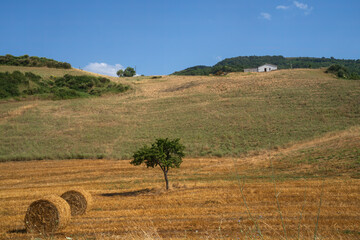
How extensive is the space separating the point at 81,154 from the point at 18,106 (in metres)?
29.9

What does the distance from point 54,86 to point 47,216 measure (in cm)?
7129

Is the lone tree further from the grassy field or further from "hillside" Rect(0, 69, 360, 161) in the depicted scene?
"hillside" Rect(0, 69, 360, 161)

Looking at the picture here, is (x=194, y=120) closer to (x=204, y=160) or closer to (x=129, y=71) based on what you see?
(x=204, y=160)

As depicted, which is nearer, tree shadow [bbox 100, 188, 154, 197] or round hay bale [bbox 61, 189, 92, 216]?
round hay bale [bbox 61, 189, 92, 216]

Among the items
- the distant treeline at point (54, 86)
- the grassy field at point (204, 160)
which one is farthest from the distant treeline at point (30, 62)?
the grassy field at point (204, 160)

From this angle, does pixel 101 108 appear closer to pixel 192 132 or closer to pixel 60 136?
pixel 60 136

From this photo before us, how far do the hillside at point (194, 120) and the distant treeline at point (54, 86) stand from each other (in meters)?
10.6

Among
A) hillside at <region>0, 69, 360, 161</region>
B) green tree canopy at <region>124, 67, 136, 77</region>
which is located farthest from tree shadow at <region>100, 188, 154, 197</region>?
green tree canopy at <region>124, 67, 136, 77</region>

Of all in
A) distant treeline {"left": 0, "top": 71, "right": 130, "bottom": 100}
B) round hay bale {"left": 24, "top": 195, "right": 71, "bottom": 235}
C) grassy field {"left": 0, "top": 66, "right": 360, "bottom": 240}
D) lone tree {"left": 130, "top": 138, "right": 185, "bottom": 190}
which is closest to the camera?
grassy field {"left": 0, "top": 66, "right": 360, "bottom": 240}

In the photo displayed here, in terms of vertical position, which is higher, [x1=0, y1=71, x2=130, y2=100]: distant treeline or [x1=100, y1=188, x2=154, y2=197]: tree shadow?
[x1=0, y1=71, x2=130, y2=100]: distant treeline

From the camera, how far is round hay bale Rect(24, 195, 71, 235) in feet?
31.1

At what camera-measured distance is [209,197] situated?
1298 centimetres

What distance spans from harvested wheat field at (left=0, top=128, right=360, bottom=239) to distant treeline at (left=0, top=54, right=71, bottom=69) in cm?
7418

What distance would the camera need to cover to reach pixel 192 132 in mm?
38156
